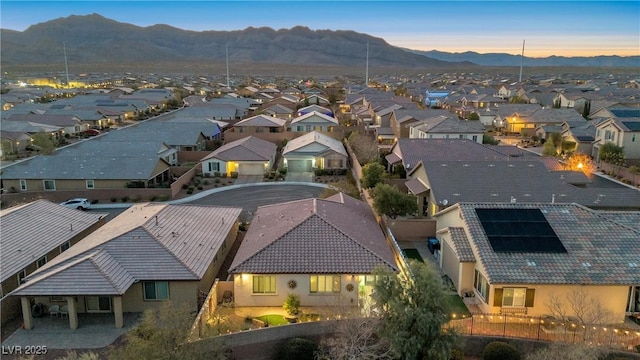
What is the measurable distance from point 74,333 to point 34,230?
9.30 metres

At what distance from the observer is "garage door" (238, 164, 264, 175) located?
5416cm

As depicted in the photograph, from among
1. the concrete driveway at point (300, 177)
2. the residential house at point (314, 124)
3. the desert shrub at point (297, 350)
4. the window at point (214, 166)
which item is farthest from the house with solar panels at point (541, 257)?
the residential house at point (314, 124)

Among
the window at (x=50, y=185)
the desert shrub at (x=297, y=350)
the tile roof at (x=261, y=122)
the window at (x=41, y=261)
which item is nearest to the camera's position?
the desert shrub at (x=297, y=350)

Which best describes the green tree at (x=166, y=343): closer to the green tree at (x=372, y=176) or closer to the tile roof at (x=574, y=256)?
the tile roof at (x=574, y=256)

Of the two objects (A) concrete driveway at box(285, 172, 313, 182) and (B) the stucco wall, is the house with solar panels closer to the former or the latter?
(B) the stucco wall

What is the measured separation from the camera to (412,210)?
3484 cm

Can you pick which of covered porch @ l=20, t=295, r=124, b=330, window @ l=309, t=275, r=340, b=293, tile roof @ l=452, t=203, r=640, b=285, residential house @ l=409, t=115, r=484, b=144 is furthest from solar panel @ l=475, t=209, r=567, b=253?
residential house @ l=409, t=115, r=484, b=144

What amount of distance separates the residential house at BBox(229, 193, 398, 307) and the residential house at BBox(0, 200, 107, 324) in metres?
10.8

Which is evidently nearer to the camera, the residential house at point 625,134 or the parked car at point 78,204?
the parked car at point 78,204

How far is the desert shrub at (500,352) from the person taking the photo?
63.5 feet

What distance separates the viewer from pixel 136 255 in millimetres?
24672

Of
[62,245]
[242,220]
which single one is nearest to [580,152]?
[242,220]

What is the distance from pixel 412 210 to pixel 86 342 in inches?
876

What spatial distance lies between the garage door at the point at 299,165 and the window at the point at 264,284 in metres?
31.8
